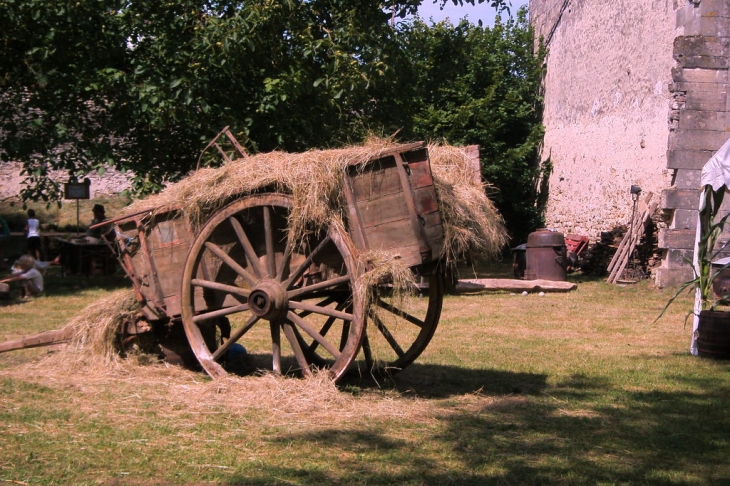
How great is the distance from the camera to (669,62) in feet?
48.4

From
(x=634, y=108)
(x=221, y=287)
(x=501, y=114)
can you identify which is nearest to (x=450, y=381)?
(x=221, y=287)

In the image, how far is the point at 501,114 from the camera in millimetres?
21984

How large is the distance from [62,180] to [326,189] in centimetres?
2221

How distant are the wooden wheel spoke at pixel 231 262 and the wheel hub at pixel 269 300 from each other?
0.18m

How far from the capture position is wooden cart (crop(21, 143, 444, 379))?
5594 mm

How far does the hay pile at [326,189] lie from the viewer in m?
5.67

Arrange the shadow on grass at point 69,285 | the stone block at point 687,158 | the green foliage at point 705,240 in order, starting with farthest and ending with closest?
the stone block at point 687,158
the shadow on grass at point 69,285
the green foliage at point 705,240

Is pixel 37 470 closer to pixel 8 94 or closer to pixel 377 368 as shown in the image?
pixel 377 368

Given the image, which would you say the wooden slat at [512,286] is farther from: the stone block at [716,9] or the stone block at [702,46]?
the stone block at [716,9]

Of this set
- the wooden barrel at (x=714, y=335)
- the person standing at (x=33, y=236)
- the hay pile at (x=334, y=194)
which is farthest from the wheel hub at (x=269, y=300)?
the person standing at (x=33, y=236)

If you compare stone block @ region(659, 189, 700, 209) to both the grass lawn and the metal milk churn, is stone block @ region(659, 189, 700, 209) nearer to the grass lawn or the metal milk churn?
the metal milk churn

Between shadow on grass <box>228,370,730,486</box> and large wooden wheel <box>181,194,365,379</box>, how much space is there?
0.88 m

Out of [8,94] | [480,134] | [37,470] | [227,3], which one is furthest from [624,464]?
[480,134]

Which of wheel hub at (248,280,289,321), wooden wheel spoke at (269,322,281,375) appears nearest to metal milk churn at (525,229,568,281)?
wooden wheel spoke at (269,322,281,375)
